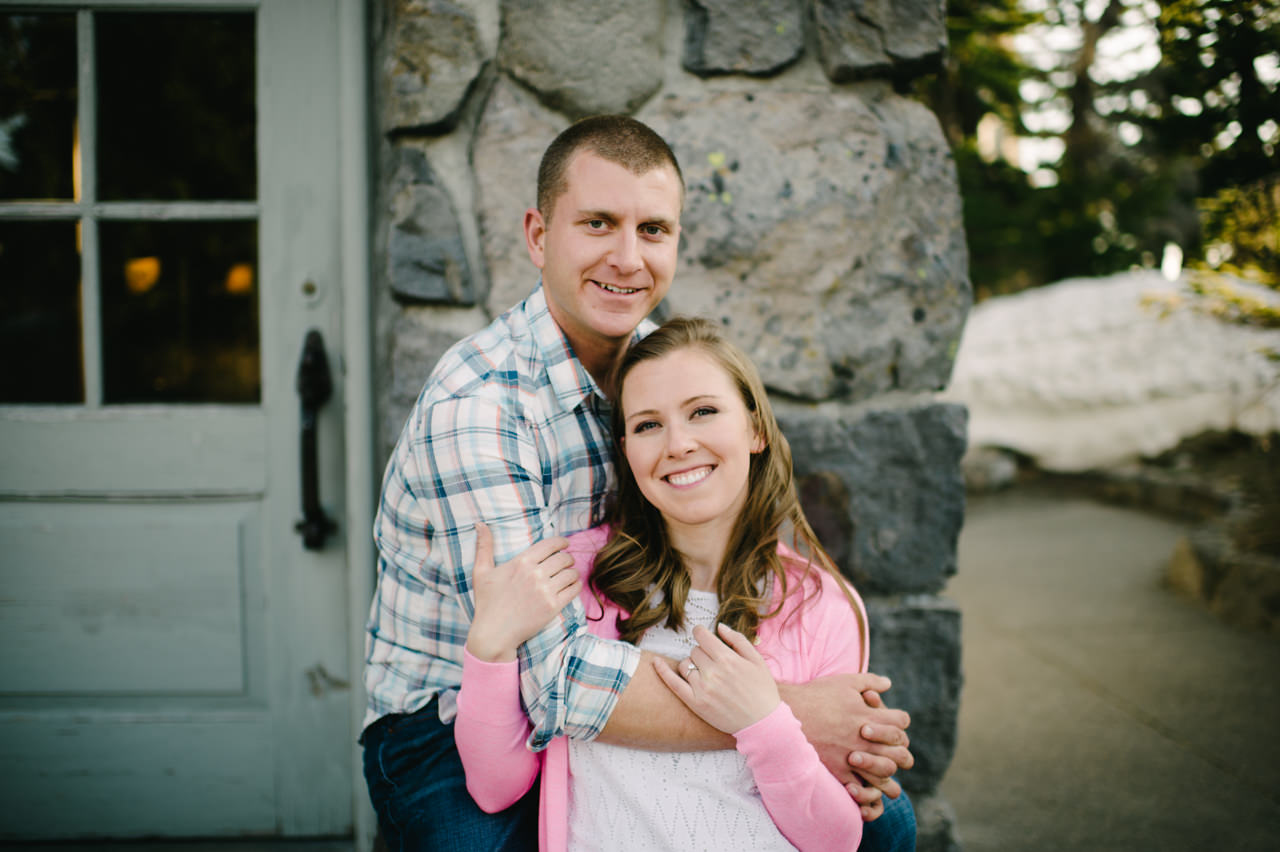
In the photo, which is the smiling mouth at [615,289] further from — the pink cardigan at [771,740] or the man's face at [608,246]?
the pink cardigan at [771,740]

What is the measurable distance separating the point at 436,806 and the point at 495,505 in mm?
529

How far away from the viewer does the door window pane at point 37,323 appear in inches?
75.5

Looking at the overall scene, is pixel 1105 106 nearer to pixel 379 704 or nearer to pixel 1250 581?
pixel 1250 581

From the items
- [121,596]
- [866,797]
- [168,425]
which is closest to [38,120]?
[168,425]

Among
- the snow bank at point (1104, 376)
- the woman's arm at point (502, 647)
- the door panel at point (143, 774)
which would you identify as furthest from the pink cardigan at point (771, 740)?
the snow bank at point (1104, 376)

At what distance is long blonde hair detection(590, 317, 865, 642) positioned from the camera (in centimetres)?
136

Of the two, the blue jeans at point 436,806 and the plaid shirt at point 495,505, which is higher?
the plaid shirt at point 495,505

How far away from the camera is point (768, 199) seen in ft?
5.48

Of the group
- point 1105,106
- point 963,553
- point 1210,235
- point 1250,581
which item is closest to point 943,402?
point 1210,235

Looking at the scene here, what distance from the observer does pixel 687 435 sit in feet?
4.32

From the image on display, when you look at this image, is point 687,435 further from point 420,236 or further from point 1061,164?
point 1061,164

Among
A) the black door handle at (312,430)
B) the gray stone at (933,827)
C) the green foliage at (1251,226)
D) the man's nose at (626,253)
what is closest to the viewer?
the man's nose at (626,253)

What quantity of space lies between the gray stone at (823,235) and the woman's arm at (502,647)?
681 mm

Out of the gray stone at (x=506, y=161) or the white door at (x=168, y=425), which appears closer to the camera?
the gray stone at (x=506, y=161)
